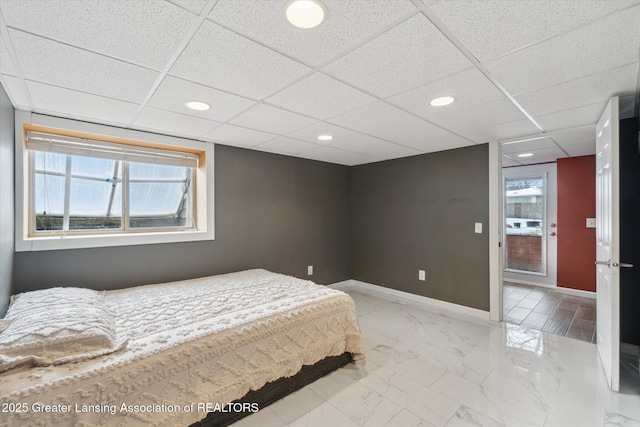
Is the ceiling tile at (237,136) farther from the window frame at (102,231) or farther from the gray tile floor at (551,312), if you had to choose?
the gray tile floor at (551,312)

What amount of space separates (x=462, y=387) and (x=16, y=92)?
388cm

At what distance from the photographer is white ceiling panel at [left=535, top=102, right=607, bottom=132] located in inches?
90.4

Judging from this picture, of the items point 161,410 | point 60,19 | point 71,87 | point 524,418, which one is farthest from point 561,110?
point 71,87

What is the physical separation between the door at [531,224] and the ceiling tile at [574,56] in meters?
3.82

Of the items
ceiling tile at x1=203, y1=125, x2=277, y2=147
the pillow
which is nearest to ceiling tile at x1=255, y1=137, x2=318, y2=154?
ceiling tile at x1=203, y1=125, x2=277, y2=147

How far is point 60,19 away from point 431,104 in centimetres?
222

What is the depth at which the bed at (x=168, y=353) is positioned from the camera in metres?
1.29

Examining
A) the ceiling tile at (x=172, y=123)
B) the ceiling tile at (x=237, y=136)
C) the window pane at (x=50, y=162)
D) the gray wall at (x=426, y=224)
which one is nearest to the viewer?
the ceiling tile at (x=172, y=123)

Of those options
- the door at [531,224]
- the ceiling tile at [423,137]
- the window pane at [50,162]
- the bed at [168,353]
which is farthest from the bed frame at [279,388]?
the door at [531,224]

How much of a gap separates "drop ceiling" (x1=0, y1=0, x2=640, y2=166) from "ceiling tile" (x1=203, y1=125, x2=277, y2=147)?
0.44 ft

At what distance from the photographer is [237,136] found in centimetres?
311

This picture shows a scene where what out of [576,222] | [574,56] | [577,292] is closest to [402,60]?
[574,56]

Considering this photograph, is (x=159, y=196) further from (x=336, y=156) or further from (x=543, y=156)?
(x=543, y=156)

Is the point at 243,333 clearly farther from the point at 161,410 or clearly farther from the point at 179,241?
the point at 179,241
